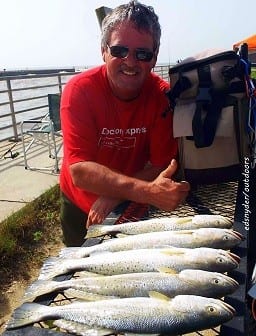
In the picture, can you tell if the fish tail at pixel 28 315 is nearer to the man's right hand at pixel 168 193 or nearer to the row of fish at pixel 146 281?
the row of fish at pixel 146 281

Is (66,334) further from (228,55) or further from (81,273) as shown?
(228,55)

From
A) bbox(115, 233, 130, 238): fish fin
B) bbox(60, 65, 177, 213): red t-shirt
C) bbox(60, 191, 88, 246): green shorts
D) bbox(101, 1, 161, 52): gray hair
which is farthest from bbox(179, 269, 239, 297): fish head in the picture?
bbox(60, 191, 88, 246): green shorts

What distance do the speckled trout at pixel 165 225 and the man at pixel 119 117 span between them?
43cm

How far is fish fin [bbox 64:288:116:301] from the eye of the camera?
1881mm

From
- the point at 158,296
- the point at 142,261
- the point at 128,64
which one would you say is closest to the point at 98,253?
the point at 142,261

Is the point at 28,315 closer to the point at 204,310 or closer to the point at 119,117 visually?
the point at 204,310

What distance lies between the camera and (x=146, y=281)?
193cm

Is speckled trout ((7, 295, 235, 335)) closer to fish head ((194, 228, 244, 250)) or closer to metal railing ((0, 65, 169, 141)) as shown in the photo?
fish head ((194, 228, 244, 250))

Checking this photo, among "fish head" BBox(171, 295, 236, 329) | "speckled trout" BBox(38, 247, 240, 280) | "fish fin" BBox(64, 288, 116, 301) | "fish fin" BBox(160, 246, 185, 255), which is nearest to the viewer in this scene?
"fish head" BBox(171, 295, 236, 329)

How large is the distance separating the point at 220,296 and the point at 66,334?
659 millimetres

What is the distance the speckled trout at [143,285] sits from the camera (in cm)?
180

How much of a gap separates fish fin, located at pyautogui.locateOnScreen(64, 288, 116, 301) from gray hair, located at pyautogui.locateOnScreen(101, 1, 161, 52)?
1.96 meters

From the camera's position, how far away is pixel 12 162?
26.8ft

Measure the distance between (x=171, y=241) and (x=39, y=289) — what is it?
723 millimetres
